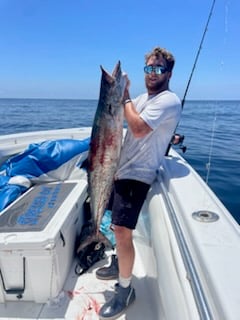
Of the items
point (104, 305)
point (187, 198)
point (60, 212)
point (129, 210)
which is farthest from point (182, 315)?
point (60, 212)

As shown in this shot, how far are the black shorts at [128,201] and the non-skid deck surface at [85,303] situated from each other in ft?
1.67

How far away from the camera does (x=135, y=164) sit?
2086 mm

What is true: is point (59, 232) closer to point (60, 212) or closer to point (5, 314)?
point (60, 212)

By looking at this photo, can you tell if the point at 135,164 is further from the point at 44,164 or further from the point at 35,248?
the point at 44,164

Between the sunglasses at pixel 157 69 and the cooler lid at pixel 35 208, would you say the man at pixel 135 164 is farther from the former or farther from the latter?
the cooler lid at pixel 35 208

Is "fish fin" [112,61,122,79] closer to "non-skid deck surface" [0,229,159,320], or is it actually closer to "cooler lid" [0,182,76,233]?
"cooler lid" [0,182,76,233]

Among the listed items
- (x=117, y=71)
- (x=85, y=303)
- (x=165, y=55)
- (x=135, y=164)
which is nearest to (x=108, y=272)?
(x=85, y=303)

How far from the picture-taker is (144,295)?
228 centimetres

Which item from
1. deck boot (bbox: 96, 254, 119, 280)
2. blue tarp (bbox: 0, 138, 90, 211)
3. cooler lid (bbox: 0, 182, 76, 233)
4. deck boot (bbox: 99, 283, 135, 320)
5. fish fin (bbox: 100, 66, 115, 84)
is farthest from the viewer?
blue tarp (bbox: 0, 138, 90, 211)

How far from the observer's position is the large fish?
1934 millimetres

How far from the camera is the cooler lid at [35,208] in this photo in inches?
85.6

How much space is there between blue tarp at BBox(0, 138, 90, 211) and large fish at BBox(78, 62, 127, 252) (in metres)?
1.23

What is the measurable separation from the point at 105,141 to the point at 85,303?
1.30 meters

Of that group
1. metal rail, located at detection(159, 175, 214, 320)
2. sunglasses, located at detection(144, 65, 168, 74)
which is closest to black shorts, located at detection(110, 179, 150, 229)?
metal rail, located at detection(159, 175, 214, 320)
